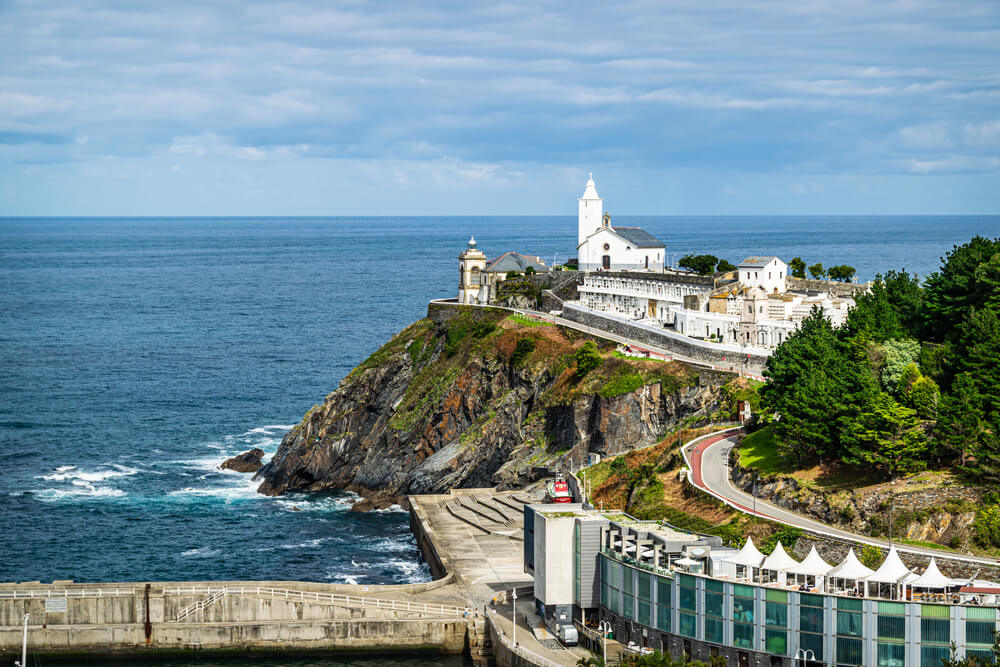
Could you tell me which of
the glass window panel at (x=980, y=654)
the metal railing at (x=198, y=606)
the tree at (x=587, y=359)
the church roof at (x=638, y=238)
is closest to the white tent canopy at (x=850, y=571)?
the glass window panel at (x=980, y=654)

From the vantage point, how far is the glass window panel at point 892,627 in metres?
49.2

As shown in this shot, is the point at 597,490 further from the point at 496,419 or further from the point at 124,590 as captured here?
the point at 124,590

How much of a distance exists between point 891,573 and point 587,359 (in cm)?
5146

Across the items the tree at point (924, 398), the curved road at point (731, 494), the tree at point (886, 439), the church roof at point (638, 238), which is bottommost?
the curved road at point (731, 494)

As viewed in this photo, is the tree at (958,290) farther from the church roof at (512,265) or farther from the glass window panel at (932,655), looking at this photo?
the church roof at (512,265)

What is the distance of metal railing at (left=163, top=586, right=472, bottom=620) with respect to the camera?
6575cm

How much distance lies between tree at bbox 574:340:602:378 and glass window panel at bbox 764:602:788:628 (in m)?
49.7

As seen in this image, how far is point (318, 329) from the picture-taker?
7303 inches

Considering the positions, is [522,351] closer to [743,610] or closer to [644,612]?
[644,612]

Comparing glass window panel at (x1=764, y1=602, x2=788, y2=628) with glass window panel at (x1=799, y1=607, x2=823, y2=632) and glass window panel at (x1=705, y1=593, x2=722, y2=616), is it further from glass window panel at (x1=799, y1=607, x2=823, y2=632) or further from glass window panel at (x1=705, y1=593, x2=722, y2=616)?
glass window panel at (x1=705, y1=593, x2=722, y2=616)

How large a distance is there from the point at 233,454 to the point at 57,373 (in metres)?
43.9

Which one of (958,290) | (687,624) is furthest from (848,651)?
(958,290)

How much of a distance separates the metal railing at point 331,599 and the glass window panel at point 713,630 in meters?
16.6

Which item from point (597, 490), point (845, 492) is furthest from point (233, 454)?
point (845, 492)
